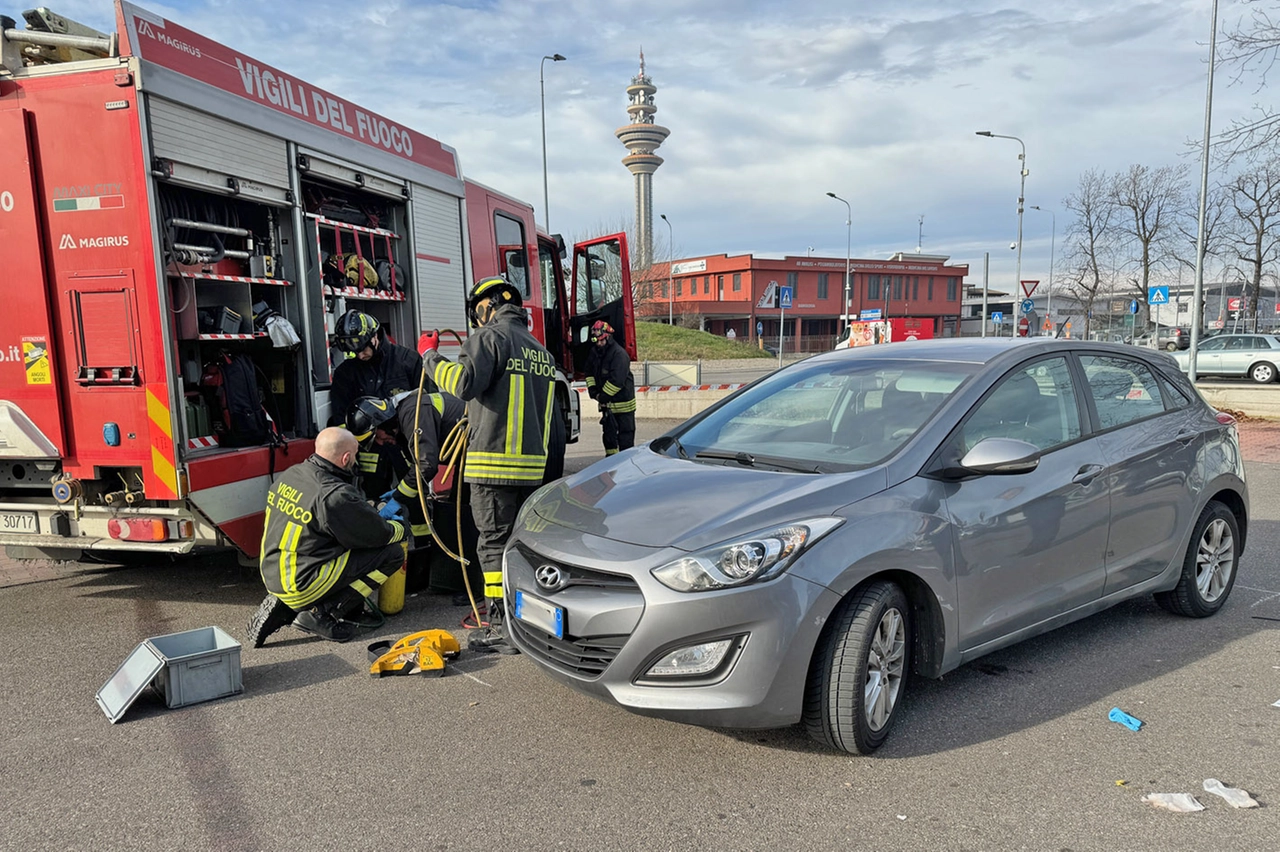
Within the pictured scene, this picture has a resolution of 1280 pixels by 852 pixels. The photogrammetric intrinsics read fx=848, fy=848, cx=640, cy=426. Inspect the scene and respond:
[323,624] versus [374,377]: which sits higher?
[374,377]

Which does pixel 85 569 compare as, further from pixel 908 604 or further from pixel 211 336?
pixel 908 604

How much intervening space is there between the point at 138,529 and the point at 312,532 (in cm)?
106

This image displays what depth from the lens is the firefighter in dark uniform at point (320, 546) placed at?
4477 mm

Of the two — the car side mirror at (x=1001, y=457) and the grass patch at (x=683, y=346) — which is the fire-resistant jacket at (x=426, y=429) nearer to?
the car side mirror at (x=1001, y=457)

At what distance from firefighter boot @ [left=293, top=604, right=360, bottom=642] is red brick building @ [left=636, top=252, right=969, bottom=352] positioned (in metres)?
50.3

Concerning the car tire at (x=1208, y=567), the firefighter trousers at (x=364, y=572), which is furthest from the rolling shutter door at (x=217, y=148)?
the car tire at (x=1208, y=567)

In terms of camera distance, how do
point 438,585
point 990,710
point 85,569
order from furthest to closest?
1. point 85,569
2. point 438,585
3. point 990,710

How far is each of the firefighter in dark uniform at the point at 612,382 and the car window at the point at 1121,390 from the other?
5270 mm

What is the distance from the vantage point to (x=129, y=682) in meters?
3.67

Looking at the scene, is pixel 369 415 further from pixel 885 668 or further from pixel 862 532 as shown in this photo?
pixel 885 668

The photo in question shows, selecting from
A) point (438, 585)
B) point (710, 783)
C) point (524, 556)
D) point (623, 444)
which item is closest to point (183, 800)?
point (524, 556)

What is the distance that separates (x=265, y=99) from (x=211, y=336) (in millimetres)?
1529

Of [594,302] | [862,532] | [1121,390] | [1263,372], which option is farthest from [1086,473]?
[1263,372]

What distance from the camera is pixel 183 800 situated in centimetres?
297
